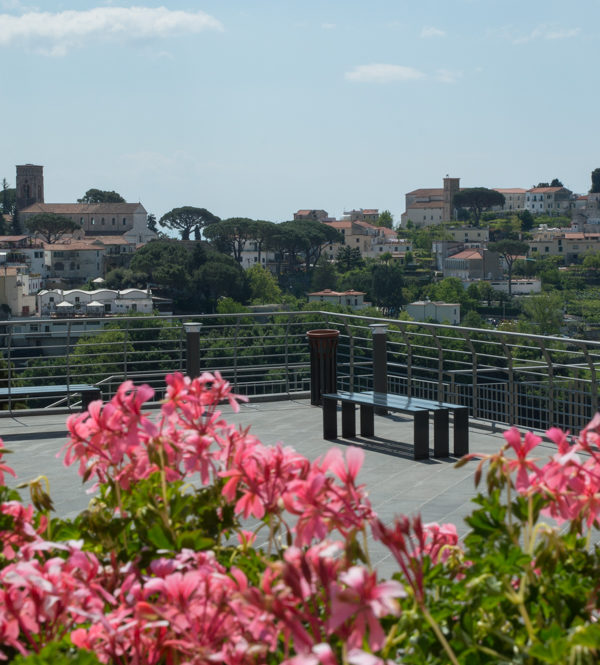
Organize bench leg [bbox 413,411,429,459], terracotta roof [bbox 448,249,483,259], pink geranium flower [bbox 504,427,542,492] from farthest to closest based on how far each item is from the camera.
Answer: terracotta roof [bbox 448,249,483,259]
bench leg [bbox 413,411,429,459]
pink geranium flower [bbox 504,427,542,492]

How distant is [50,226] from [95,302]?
35.7 metres

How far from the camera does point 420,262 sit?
12650cm

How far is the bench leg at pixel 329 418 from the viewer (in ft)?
22.0

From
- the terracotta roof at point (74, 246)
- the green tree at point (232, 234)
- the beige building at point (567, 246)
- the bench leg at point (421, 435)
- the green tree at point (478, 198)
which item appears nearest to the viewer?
the bench leg at point (421, 435)

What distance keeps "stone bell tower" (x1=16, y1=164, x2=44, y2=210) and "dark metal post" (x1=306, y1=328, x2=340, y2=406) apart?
5690 inches

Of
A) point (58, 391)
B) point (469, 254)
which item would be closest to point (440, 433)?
point (58, 391)

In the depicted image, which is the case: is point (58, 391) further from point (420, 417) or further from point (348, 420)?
point (420, 417)

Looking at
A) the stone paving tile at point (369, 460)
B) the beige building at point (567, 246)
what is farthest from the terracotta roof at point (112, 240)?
the stone paving tile at point (369, 460)

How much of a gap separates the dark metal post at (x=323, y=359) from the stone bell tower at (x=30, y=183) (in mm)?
144523

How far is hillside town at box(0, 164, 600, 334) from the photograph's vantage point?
3406 inches

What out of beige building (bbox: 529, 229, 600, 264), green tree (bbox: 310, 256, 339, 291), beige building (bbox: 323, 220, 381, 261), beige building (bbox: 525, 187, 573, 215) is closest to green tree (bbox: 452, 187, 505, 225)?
beige building (bbox: 525, 187, 573, 215)

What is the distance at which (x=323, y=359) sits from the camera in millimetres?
8016

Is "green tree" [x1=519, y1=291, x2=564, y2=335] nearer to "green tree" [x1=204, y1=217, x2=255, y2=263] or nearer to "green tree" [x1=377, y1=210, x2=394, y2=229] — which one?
"green tree" [x1=204, y1=217, x2=255, y2=263]

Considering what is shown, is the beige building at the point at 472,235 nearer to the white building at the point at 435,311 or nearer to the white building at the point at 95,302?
the white building at the point at 435,311
